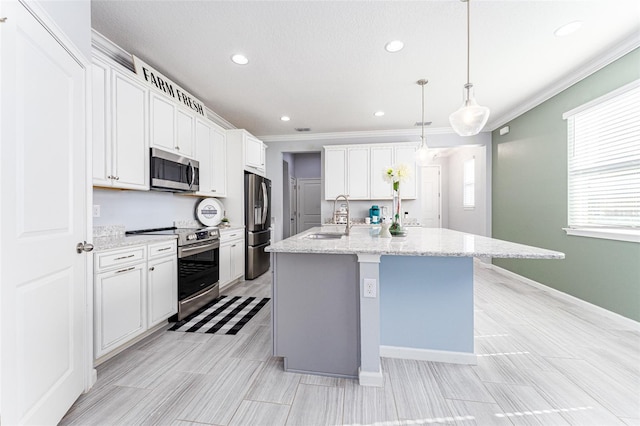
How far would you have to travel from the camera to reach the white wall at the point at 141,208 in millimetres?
2416

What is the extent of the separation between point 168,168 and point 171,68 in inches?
43.3

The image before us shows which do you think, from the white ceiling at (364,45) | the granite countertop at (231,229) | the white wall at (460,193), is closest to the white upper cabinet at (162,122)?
the white ceiling at (364,45)

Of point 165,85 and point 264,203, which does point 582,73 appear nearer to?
point 264,203

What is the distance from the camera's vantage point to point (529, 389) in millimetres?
1638

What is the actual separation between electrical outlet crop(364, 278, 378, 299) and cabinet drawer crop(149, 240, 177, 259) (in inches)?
73.9

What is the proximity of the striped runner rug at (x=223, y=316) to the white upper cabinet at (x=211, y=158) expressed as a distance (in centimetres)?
148

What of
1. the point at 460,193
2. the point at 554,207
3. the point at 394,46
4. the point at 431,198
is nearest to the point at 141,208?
the point at 394,46

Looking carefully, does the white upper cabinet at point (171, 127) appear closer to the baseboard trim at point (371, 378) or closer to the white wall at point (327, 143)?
the white wall at point (327, 143)

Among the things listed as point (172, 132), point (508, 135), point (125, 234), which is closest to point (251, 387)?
point (125, 234)

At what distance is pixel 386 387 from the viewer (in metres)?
1.66

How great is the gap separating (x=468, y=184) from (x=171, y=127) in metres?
5.93

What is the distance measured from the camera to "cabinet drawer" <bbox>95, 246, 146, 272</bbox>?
1.82 m

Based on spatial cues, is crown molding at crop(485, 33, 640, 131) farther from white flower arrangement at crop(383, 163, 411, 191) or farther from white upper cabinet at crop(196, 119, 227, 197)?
white upper cabinet at crop(196, 119, 227, 197)

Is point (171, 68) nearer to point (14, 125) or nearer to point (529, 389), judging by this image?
point (14, 125)
